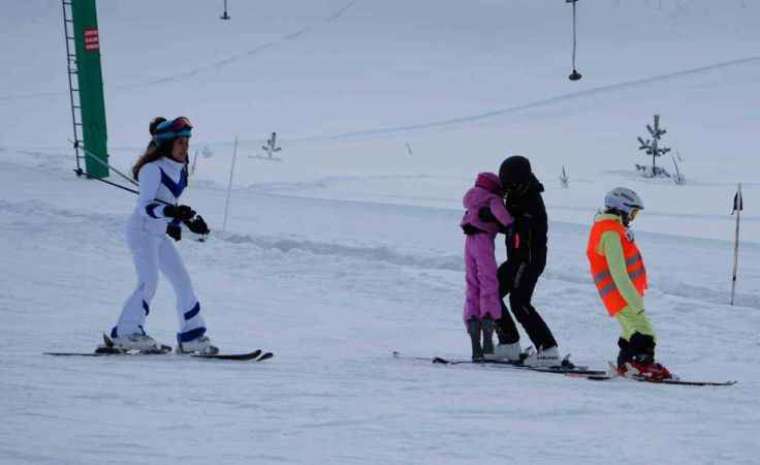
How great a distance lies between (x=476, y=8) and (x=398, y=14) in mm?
2624

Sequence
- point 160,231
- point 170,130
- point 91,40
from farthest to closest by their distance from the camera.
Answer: point 91,40 → point 160,231 → point 170,130

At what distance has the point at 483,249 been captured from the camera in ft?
26.3

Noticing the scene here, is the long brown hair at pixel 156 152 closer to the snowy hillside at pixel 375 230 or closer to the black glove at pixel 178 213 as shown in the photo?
the black glove at pixel 178 213

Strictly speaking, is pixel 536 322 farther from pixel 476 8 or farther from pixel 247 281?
pixel 476 8

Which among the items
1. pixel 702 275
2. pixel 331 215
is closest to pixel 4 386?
pixel 702 275

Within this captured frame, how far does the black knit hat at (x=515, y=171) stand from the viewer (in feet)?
25.2

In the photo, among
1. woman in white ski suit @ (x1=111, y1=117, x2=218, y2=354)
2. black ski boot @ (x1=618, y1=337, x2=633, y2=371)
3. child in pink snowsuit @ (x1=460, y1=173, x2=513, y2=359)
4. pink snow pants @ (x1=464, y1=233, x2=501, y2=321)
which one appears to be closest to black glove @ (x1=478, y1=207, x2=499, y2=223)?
child in pink snowsuit @ (x1=460, y1=173, x2=513, y2=359)

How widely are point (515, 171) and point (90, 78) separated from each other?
38.1 ft

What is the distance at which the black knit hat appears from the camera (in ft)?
25.2

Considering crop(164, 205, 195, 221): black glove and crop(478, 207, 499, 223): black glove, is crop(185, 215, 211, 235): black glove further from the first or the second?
crop(478, 207, 499, 223): black glove

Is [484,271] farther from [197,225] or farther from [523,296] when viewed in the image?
[197,225]

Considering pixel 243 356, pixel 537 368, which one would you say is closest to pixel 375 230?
pixel 537 368

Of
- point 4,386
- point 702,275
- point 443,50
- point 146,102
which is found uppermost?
point 443,50

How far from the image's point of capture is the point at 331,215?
51.7 feet
